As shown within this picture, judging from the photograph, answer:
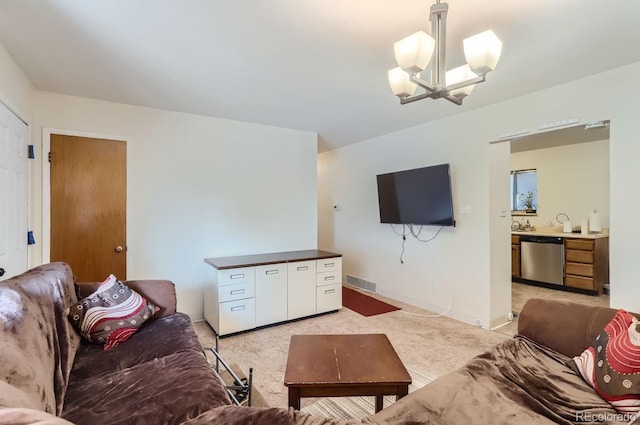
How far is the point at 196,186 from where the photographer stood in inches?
141

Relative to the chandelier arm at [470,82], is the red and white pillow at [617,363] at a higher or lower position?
lower

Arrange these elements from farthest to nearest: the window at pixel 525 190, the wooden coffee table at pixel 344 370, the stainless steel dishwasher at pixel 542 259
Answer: the window at pixel 525 190, the stainless steel dishwasher at pixel 542 259, the wooden coffee table at pixel 344 370

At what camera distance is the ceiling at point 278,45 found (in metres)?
1.68

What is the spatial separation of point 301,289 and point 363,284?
1684mm

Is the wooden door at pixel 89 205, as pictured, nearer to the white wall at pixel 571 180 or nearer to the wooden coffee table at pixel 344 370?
the wooden coffee table at pixel 344 370

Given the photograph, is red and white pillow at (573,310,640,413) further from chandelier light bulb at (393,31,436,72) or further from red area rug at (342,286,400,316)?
red area rug at (342,286,400,316)

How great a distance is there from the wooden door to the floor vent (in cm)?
336

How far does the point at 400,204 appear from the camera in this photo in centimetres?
407

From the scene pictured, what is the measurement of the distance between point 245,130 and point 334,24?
7.73 feet

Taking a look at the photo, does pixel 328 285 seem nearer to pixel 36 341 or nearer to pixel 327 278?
pixel 327 278

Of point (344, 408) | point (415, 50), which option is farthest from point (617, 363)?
point (415, 50)

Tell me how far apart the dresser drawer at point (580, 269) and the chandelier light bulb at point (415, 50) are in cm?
463

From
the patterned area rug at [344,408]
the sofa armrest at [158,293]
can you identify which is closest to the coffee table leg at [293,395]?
the patterned area rug at [344,408]

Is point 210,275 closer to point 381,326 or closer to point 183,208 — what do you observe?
point 183,208
